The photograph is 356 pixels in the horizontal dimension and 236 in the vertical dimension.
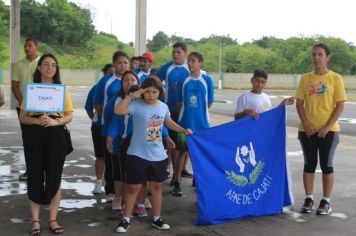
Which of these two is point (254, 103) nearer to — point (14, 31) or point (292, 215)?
point (292, 215)

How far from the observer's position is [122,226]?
4.78 m

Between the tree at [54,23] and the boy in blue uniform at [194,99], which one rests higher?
the tree at [54,23]

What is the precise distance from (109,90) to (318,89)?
2.34 m

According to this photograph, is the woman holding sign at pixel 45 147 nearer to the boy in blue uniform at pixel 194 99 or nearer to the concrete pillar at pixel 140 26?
the boy in blue uniform at pixel 194 99

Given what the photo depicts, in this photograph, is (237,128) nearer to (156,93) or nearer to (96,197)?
(156,93)

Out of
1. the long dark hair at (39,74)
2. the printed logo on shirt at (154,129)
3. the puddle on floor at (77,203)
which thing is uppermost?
the long dark hair at (39,74)

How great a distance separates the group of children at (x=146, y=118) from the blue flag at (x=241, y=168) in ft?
0.73

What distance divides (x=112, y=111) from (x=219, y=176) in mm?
1315

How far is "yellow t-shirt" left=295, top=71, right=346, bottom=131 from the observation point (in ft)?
17.9

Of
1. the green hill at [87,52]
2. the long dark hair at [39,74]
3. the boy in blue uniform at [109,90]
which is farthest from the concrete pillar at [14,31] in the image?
the green hill at [87,52]

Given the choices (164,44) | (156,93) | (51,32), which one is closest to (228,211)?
(156,93)

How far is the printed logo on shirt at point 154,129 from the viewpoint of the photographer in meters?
4.74

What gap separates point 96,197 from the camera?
6.17 metres

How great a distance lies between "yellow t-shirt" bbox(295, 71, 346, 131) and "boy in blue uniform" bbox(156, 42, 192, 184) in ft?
5.80
